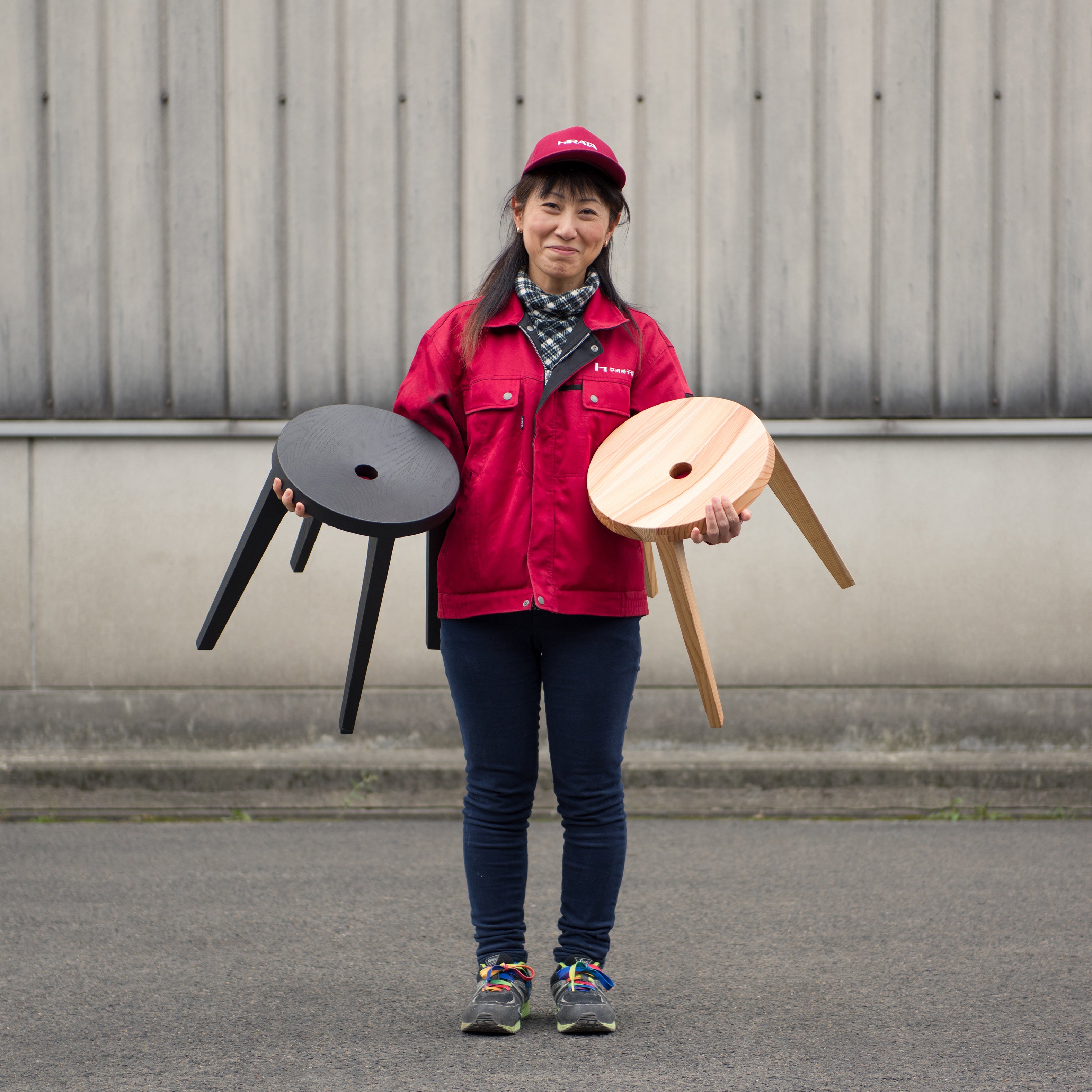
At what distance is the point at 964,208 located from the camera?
5.14 metres

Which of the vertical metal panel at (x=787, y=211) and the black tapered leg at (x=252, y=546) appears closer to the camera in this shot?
the black tapered leg at (x=252, y=546)

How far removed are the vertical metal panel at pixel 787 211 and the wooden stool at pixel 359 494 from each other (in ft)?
9.86

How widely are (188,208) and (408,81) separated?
1099 millimetres

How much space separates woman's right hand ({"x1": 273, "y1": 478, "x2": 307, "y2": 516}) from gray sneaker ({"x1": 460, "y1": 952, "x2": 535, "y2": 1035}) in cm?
104

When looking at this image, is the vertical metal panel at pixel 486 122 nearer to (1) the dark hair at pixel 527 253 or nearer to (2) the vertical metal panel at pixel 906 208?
(2) the vertical metal panel at pixel 906 208

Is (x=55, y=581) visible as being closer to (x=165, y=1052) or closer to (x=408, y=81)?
(x=408, y=81)

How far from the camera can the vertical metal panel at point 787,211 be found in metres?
5.09

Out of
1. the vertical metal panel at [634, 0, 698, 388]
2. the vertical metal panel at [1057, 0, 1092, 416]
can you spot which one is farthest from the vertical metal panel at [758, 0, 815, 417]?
the vertical metal panel at [1057, 0, 1092, 416]

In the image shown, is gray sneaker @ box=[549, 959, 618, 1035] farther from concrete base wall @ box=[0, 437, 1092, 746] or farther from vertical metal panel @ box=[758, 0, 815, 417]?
vertical metal panel @ box=[758, 0, 815, 417]

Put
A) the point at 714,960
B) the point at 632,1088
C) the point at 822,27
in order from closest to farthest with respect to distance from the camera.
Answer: the point at 632,1088 < the point at 714,960 < the point at 822,27

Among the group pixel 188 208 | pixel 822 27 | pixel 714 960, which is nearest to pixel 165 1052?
pixel 714 960

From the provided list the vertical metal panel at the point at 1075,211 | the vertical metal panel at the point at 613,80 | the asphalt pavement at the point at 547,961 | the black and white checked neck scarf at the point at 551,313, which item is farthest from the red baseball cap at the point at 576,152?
the vertical metal panel at the point at 1075,211

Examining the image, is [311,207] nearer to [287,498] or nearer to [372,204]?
[372,204]

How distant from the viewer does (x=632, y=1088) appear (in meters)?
2.23
